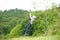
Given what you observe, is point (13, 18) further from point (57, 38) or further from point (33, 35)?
point (57, 38)

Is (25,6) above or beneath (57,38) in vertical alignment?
above

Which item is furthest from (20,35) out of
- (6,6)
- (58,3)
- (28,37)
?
(58,3)

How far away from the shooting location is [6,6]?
424 cm

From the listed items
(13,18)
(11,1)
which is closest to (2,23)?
(13,18)

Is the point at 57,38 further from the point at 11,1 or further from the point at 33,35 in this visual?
the point at 11,1

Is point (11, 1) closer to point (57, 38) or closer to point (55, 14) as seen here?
point (55, 14)

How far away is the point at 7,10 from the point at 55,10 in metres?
1.06

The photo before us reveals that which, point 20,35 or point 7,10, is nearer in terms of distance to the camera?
point 20,35

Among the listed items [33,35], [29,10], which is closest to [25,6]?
[29,10]

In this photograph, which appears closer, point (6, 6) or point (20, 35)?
point (20, 35)

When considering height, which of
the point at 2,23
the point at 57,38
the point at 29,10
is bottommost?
the point at 57,38

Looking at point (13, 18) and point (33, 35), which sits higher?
point (13, 18)

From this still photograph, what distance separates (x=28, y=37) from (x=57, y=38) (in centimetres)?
59

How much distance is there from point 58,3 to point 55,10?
0.61 ft
